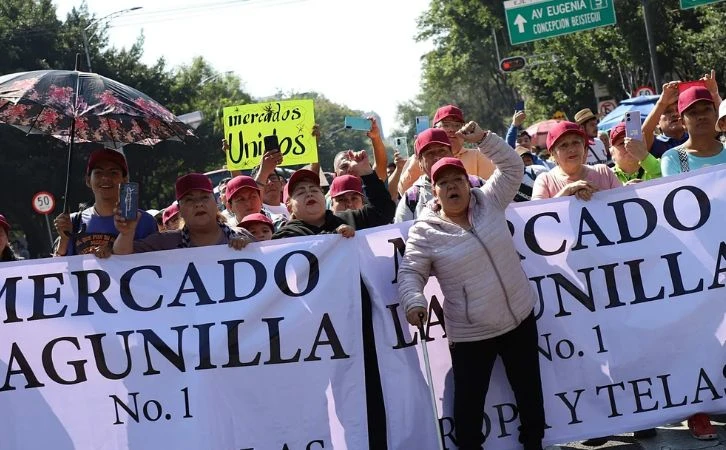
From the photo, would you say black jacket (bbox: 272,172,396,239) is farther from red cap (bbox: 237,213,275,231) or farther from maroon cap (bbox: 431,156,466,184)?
maroon cap (bbox: 431,156,466,184)

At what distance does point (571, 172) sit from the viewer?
18.8 ft

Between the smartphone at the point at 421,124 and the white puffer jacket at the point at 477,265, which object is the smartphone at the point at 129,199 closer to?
the white puffer jacket at the point at 477,265

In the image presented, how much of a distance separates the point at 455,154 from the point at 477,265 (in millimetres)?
1505

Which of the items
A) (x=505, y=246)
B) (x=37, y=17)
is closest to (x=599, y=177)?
(x=505, y=246)

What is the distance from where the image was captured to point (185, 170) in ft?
143

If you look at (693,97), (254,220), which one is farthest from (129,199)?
(693,97)

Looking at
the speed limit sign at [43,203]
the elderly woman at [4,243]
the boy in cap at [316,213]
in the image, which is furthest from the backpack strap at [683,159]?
the speed limit sign at [43,203]

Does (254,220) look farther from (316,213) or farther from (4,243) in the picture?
(4,243)

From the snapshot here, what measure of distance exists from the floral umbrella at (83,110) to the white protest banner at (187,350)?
0.68 metres

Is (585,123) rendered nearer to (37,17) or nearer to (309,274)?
(309,274)

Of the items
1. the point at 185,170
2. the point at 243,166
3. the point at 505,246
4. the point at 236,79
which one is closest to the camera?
the point at 505,246

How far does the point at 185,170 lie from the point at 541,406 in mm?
39512

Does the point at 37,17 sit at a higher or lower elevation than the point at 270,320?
higher

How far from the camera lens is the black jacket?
560 cm
